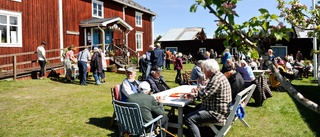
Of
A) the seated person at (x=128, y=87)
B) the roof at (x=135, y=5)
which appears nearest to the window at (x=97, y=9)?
the roof at (x=135, y=5)

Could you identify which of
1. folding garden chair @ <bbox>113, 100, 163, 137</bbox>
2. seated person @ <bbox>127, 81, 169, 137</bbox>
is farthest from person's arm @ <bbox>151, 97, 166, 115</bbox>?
folding garden chair @ <bbox>113, 100, 163, 137</bbox>

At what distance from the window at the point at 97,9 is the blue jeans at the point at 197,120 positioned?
587 inches

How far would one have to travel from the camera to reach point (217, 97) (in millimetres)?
4156

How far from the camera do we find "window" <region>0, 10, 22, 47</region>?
11953mm

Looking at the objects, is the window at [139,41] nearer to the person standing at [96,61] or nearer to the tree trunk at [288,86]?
the person standing at [96,61]

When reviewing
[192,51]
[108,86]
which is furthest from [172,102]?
[192,51]

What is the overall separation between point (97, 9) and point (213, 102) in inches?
610

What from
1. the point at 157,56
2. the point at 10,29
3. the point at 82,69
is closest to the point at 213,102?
the point at 157,56

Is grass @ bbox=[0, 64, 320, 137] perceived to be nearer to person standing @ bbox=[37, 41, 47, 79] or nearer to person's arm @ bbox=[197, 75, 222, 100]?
person's arm @ bbox=[197, 75, 222, 100]

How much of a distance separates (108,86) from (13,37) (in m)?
5.51

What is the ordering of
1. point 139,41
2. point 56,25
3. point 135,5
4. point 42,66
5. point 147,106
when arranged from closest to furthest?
1. point 147,106
2. point 42,66
3. point 56,25
4. point 139,41
5. point 135,5

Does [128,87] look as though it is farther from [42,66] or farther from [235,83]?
[42,66]

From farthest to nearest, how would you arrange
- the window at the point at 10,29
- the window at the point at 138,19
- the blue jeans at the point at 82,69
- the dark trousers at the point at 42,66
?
the window at the point at 138,19, the window at the point at 10,29, the dark trousers at the point at 42,66, the blue jeans at the point at 82,69

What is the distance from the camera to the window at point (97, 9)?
1761 centimetres
